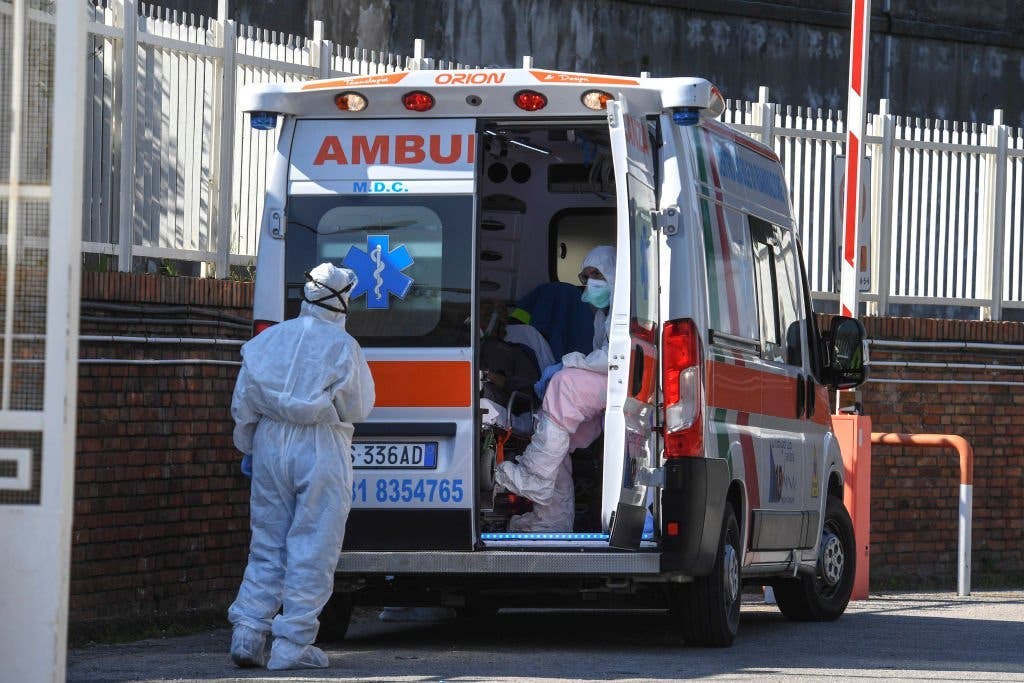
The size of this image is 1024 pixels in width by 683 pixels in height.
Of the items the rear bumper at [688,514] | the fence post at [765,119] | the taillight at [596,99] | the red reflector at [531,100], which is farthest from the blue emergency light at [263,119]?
the fence post at [765,119]

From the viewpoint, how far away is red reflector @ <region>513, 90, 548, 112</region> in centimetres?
945

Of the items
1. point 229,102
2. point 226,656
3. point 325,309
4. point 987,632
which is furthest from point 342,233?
point 987,632

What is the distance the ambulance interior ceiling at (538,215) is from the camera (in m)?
11.7

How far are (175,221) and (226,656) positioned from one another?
125 inches

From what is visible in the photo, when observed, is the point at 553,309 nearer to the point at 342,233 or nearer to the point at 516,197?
the point at 516,197

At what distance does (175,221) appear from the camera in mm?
11945

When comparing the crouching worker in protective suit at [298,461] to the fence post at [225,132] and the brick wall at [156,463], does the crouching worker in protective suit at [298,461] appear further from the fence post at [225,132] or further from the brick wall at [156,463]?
the fence post at [225,132]

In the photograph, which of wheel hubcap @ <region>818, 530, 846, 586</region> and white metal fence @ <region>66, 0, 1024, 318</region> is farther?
wheel hubcap @ <region>818, 530, 846, 586</region>

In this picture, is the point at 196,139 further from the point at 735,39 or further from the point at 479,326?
the point at 735,39

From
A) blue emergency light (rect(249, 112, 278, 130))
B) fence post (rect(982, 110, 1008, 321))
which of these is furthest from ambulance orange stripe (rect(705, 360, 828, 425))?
fence post (rect(982, 110, 1008, 321))

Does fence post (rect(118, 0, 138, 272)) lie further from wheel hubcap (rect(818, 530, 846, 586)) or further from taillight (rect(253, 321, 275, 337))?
wheel hubcap (rect(818, 530, 846, 586))

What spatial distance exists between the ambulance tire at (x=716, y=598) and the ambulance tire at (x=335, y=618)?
1573 millimetres

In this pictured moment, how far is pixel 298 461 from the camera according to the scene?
9078mm

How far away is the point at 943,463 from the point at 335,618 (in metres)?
6.79
